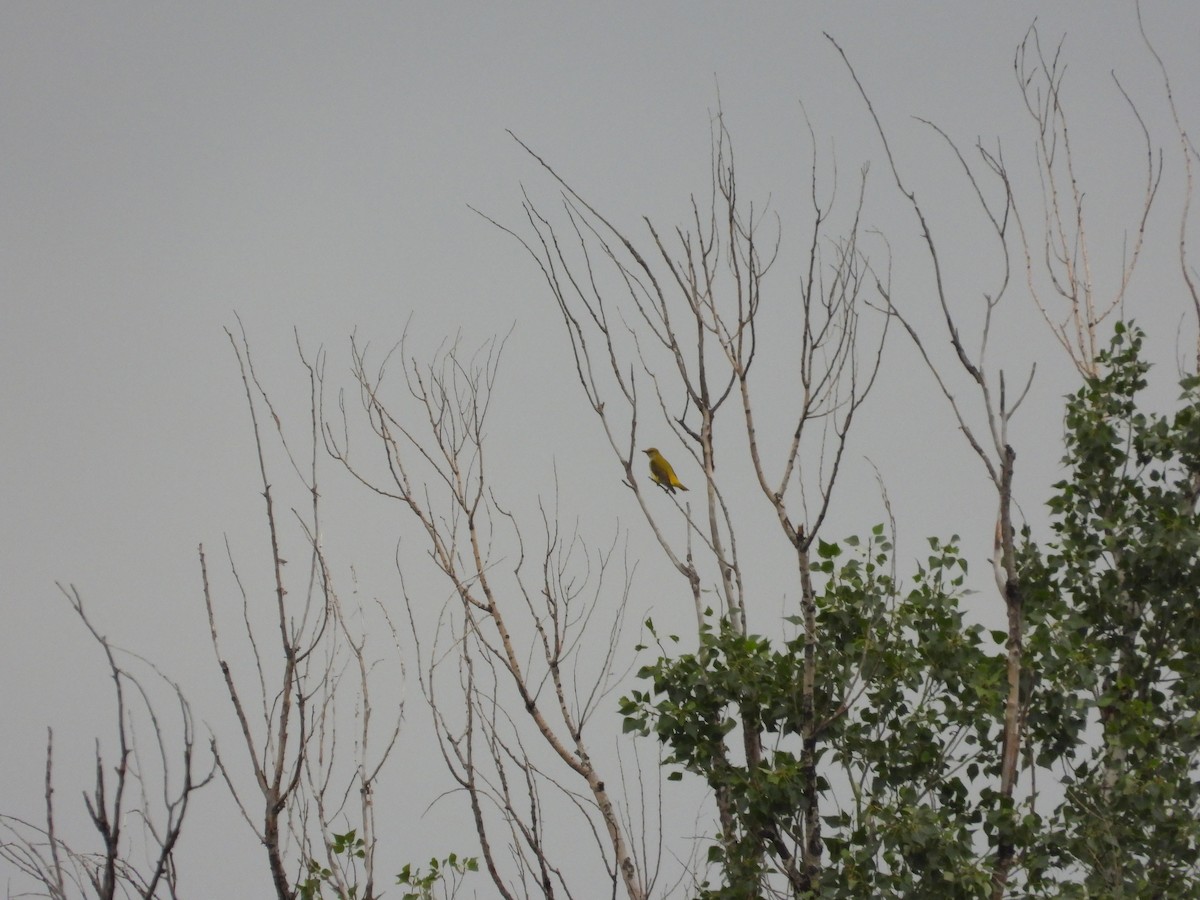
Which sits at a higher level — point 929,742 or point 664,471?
point 664,471

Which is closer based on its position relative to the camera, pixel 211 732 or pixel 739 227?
pixel 211 732

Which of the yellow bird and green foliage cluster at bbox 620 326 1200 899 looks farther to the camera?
the yellow bird

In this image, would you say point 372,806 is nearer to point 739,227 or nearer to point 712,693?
point 712,693

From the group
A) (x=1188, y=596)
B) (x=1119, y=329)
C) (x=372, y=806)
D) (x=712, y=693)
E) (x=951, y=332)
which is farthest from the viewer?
(x=1119, y=329)

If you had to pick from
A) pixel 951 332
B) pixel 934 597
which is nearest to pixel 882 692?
pixel 934 597

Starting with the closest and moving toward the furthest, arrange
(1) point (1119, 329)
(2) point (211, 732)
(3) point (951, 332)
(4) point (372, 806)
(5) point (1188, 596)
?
(2) point (211, 732), (3) point (951, 332), (4) point (372, 806), (5) point (1188, 596), (1) point (1119, 329)

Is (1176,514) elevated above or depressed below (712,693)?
above

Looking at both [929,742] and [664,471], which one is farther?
[664,471]

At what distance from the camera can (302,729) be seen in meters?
4.15

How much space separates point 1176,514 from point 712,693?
2.74 meters

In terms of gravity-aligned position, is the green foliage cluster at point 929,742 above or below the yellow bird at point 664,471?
below

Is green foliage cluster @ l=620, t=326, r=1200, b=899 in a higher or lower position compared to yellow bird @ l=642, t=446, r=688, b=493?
lower

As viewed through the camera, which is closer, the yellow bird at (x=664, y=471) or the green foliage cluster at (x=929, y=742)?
the green foliage cluster at (x=929, y=742)

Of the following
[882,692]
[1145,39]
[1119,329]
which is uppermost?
[1145,39]
